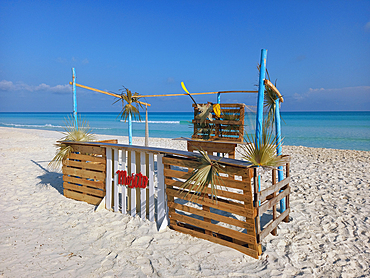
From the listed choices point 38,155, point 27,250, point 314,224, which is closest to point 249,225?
point 314,224

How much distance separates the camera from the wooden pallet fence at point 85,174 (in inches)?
191

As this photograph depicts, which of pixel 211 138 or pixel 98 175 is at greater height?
pixel 211 138

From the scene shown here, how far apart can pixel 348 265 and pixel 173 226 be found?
95.2 inches

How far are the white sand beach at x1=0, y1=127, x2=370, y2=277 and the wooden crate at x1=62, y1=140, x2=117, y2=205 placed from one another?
200 mm

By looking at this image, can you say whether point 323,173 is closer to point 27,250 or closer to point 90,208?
point 90,208

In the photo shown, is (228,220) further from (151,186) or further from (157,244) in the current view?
(151,186)

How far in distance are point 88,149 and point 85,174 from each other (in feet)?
1.78

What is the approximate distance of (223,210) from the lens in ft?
11.5

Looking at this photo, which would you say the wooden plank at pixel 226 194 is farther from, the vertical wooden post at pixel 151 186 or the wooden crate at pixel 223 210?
the vertical wooden post at pixel 151 186

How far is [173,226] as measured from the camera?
3879 millimetres

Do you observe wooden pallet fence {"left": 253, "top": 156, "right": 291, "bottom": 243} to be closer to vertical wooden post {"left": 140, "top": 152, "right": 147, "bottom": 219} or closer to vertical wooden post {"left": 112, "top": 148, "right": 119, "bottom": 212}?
vertical wooden post {"left": 140, "top": 152, "right": 147, "bottom": 219}

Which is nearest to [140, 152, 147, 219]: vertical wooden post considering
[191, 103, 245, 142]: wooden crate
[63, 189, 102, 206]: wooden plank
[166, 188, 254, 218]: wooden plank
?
[166, 188, 254, 218]: wooden plank

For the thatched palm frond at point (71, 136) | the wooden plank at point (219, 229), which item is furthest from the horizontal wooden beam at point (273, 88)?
the thatched palm frond at point (71, 136)

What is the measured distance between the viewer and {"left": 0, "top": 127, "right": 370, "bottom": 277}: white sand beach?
2898 mm
